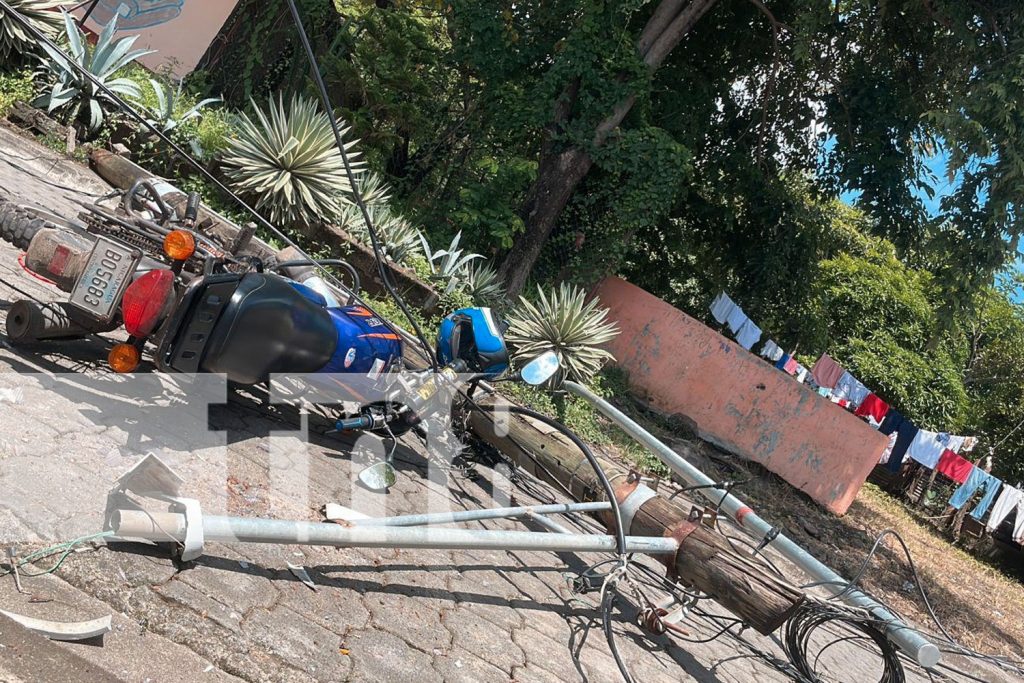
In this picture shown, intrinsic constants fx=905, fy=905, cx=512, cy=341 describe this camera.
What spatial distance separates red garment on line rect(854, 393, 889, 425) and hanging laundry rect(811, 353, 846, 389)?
556 mm

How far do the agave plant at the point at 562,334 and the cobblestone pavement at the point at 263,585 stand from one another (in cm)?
461

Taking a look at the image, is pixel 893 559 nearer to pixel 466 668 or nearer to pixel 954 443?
pixel 954 443

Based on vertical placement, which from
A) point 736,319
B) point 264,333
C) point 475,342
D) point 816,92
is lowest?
point 264,333

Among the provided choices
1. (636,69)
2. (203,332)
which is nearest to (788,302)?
(636,69)

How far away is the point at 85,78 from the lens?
9.29 meters

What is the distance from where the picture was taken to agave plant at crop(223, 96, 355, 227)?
9336mm

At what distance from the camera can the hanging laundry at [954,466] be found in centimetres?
1493

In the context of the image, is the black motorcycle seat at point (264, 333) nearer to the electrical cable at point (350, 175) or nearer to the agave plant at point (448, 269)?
the electrical cable at point (350, 175)

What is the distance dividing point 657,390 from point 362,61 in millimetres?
6434

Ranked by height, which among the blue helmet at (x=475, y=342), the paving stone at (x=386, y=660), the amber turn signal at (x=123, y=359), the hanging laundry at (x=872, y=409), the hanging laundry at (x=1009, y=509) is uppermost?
the hanging laundry at (x=872, y=409)

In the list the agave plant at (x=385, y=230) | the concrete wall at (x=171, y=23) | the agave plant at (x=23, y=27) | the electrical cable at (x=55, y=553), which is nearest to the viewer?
the electrical cable at (x=55, y=553)

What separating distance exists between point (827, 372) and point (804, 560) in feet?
35.2

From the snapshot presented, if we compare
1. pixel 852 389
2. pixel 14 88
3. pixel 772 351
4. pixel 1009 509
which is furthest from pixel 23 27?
pixel 1009 509

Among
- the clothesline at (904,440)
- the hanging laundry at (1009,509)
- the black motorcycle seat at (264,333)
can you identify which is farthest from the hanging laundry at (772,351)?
the black motorcycle seat at (264,333)
